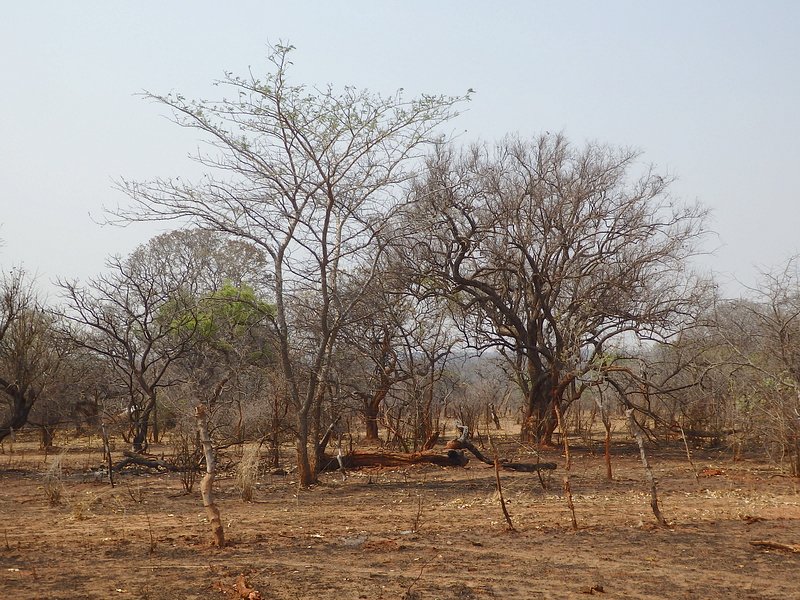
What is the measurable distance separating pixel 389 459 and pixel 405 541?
7104 millimetres

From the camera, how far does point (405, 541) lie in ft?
25.6

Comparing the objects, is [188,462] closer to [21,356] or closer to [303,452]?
[303,452]

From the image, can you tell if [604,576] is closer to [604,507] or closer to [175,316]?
[604,507]

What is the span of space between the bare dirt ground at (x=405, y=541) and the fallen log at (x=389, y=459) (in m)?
1.50

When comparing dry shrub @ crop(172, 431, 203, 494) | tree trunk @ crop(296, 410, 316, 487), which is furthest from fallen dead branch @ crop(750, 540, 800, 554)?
dry shrub @ crop(172, 431, 203, 494)

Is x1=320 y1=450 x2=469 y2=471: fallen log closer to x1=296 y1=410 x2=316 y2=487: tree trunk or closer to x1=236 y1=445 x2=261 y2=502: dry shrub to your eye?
x1=296 y1=410 x2=316 y2=487: tree trunk

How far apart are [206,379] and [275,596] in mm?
16715

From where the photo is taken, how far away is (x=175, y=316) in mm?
20375

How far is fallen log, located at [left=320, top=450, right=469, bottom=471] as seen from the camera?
48.1ft

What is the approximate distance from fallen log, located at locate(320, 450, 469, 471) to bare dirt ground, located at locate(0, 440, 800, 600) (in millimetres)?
1502

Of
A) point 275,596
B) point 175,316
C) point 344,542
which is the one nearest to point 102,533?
point 344,542

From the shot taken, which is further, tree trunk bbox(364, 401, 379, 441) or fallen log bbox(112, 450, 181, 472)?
tree trunk bbox(364, 401, 379, 441)

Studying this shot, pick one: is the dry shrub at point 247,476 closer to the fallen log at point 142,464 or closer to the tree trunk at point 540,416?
the fallen log at point 142,464

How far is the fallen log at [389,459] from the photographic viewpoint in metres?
14.7
